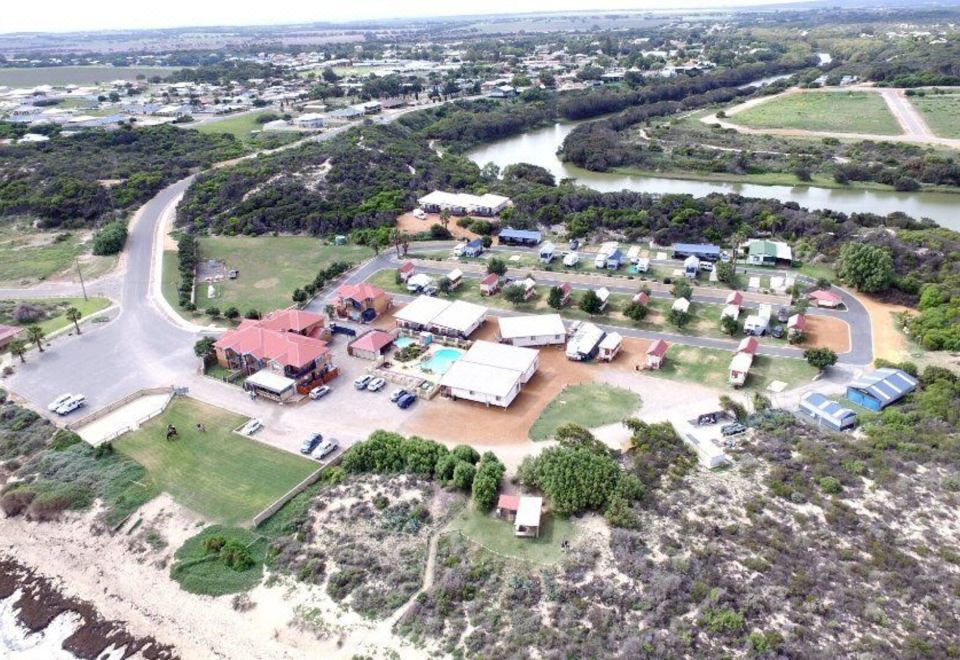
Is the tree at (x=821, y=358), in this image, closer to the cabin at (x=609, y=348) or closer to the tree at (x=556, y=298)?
the cabin at (x=609, y=348)

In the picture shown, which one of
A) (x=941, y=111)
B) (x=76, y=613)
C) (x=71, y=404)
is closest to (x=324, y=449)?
(x=76, y=613)

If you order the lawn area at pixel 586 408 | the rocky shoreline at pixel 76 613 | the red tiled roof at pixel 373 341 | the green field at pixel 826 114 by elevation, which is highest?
the green field at pixel 826 114

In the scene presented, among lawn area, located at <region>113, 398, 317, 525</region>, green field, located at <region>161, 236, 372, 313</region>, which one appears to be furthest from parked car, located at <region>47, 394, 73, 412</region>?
green field, located at <region>161, 236, 372, 313</region>

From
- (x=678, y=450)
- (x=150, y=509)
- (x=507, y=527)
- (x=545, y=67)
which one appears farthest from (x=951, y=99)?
(x=150, y=509)

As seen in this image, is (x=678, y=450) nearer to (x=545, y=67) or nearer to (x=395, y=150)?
(x=395, y=150)

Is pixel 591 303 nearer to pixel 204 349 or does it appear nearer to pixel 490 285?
pixel 490 285

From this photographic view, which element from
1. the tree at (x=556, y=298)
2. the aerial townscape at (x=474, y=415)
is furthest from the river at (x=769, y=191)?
the tree at (x=556, y=298)
